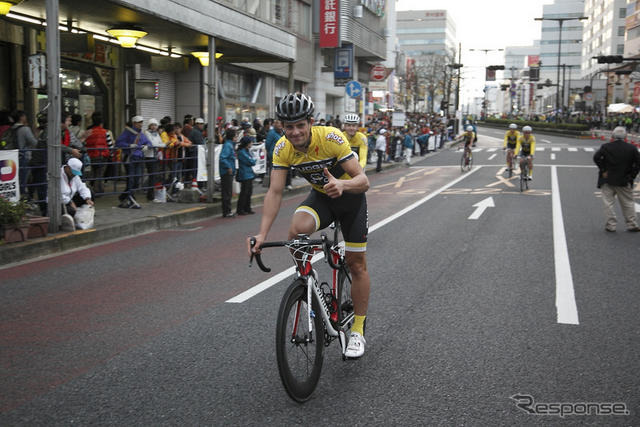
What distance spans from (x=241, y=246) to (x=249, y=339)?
197 inches

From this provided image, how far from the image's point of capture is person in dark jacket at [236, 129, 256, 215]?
46.6ft

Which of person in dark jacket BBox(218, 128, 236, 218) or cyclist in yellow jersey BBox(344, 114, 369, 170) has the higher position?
cyclist in yellow jersey BBox(344, 114, 369, 170)

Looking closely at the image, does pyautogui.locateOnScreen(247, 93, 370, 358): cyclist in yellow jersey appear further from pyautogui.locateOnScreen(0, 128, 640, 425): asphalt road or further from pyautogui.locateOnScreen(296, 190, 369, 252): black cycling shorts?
pyautogui.locateOnScreen(0, 128, 640, 425): asphalt road

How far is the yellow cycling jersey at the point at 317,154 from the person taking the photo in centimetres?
430

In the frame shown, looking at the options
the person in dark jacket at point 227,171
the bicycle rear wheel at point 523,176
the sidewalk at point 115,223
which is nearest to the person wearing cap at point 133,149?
the sidewalk at point 115,223

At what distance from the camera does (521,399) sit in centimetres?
407

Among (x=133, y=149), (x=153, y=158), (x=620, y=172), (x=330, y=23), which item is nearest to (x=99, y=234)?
(x=133, y=149)

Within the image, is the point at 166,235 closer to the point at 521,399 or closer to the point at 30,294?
the point at 30,294

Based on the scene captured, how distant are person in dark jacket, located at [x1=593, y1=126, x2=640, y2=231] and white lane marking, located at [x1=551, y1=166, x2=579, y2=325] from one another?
1.13 meters

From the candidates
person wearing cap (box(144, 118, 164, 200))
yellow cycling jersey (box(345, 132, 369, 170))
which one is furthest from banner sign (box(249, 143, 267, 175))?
yellow cycling jersey (box(345, 132, 369, 170))

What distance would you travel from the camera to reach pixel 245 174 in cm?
1418

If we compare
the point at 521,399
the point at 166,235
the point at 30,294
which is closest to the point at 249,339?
the point at 521,399

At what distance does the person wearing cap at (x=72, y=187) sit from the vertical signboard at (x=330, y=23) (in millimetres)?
24648

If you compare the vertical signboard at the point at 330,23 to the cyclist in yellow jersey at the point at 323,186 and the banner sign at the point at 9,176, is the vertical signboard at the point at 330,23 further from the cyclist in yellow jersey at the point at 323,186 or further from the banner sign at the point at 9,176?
the cyclist in yellow jersey at the point at 323,186
